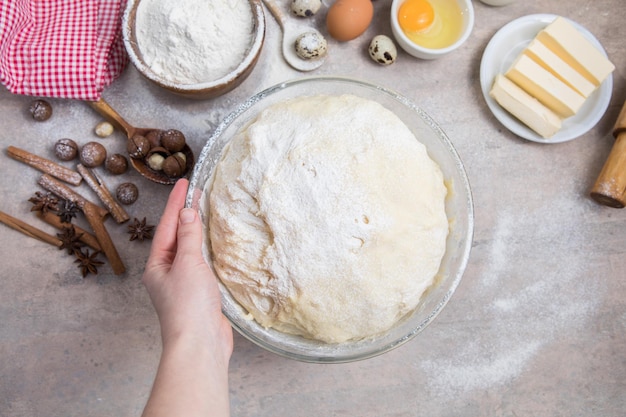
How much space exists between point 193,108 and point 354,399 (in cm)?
131

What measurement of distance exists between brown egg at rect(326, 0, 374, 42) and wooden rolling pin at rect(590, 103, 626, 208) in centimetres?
108

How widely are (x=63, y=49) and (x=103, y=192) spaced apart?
1.83 ft

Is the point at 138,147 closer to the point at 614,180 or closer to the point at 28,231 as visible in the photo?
the point at 28,231

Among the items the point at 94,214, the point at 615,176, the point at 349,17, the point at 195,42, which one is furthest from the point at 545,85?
the point at 94,214

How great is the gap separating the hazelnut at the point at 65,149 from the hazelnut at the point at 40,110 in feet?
0.39

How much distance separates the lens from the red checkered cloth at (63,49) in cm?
193

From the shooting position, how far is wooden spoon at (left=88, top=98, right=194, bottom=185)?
1940mm

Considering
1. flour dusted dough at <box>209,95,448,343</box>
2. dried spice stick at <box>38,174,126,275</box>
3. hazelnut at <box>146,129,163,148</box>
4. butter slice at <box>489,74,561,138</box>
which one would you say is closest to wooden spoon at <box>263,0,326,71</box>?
flour dusted dough at <box>209,95,448,343</box>

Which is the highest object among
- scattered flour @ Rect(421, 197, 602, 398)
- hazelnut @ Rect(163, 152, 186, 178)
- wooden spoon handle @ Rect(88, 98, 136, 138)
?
wooden spoon handle @ Rect(88, 98, 136, 138)

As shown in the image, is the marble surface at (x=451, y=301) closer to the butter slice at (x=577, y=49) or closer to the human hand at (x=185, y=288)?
the butter slice at (x=577, y=49)

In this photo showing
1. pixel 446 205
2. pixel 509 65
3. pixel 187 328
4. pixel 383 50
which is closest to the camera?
pixel 187 328

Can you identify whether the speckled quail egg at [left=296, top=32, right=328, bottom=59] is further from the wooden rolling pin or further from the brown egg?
the wooden rolling pin

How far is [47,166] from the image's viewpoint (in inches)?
78.2

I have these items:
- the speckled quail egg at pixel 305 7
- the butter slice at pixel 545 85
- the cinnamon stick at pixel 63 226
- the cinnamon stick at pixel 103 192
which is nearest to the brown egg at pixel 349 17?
the speckled quail egg at pixel 305 7
